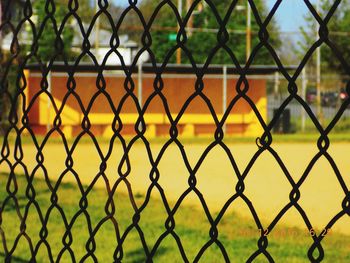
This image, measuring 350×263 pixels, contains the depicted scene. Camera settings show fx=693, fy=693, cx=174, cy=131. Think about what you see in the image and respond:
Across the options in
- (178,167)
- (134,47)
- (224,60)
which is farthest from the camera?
(224,60)

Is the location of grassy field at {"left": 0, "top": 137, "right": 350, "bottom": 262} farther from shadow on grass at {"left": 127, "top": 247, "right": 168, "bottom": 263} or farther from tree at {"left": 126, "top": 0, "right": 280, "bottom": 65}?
tree at {"left": 126, "top": 0, "right": 280, "bottom": 65}

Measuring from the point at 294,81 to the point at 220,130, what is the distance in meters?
0.28

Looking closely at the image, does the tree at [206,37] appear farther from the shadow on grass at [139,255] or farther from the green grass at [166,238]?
the shadow on grass at [139,255]

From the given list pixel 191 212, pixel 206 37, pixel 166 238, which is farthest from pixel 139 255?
pixel 206 37

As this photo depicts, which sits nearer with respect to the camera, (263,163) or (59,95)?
(263,163)

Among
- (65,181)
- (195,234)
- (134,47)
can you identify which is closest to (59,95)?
(134,47)

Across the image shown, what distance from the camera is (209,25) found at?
A: 33.8 metres

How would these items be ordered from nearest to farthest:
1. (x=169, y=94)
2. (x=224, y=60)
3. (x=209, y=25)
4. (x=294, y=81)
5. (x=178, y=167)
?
(x=294, y=81) → (x=178, y=167) → (x=169, y=94) → (x=224, y=60) → (x=209, y=25)

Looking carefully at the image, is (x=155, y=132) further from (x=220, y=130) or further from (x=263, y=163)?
(x=220, y=130)

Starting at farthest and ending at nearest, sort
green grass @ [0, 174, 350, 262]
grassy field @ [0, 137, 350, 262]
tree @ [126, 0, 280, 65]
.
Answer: tree @ [126, 0, 280, 65]
grassy field @ [0, 137, 350, 262]
green grass @ [0, 174, 350, 262]

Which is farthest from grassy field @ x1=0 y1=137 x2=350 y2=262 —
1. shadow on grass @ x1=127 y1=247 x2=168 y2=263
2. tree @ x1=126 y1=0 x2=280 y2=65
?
tree @ x1=126 y1=0 x2=280 y2=65

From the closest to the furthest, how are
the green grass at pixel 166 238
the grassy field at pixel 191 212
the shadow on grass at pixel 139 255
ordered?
the shadow on grass at pixel 139 255, the green grass at pixel 166 238, the grassy field at pixel 191 212

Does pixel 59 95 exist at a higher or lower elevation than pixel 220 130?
lower

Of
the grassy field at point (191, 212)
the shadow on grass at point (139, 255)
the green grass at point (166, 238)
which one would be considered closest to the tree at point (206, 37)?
the grassy field at point (191, 212)
